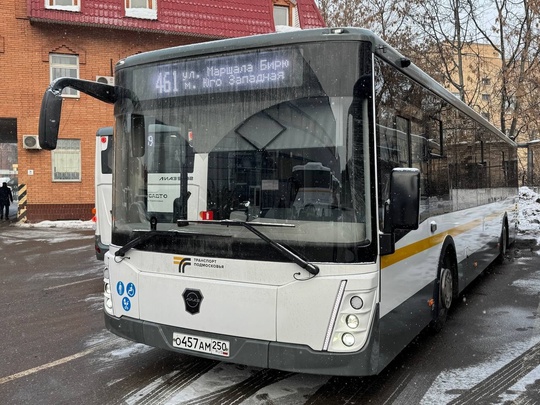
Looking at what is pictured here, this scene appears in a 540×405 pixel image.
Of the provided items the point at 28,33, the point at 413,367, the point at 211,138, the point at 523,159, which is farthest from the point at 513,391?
the point at 523,159

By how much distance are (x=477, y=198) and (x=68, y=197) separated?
57.1ft

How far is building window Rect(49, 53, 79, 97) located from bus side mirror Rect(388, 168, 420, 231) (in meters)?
19.9

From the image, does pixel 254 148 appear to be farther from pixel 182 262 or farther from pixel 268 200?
pixel 182 262

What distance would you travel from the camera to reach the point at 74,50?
20953 millimetres

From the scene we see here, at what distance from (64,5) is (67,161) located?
612 cm

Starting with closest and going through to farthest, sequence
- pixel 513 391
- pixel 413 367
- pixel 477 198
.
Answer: pixel 513 391 → pixel 413 367 → pixel 477 198

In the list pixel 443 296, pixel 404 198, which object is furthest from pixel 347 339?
pixel 443 296

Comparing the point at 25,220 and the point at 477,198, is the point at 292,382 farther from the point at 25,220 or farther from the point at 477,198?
the point at 25,220

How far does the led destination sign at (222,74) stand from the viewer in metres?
3.77

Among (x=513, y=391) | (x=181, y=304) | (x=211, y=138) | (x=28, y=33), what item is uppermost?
(x=28, y=33)

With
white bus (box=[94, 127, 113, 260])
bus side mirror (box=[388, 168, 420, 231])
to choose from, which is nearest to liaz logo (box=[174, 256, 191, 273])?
bus side mirror (box=[388, 168, 420, 231])

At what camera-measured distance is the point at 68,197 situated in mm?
20891

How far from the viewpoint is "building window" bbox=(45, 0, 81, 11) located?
19953 millimetres

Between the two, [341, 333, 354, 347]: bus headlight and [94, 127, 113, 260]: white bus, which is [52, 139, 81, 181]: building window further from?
[341, 333, 354, 347]: bus headlight
